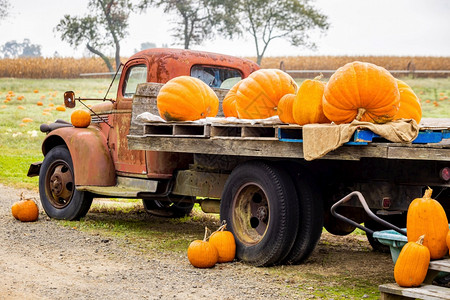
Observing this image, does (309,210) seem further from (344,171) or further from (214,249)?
(214,249)

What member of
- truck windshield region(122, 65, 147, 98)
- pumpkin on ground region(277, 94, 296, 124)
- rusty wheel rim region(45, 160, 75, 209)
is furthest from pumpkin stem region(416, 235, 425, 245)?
rusty wheel rim region(45, 160, 75, 209)

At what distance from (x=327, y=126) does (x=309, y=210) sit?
1.05 meters

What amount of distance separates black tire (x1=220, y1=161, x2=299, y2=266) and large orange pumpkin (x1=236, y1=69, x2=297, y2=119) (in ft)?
1.65

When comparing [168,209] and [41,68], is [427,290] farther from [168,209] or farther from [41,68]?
[41,68]

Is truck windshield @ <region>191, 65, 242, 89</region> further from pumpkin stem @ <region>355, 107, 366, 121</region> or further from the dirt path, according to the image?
pumpkin stem @ <region>355, 107, 366, 121</region>

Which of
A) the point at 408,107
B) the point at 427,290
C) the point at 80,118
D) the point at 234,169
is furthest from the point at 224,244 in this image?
the point at 80,118

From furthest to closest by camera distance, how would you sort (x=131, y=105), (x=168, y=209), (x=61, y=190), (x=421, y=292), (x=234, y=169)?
(x=168, y=209)
(x=61, y=190)
(x=131, y=105)
(x=234, y=169)
(x=421, y=292)

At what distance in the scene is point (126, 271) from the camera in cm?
604

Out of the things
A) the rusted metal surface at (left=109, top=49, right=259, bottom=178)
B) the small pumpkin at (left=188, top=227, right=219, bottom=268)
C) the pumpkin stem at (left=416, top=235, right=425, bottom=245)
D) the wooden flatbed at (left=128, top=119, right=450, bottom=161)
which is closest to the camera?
the pumpkin stem at (left=416, top=235, right=425, bottom=245)

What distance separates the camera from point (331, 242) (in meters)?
7.96

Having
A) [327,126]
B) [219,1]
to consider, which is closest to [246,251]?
[327,126]

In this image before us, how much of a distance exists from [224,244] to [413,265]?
7.17 feet

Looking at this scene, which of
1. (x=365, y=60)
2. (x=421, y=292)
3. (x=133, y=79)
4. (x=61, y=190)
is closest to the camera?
(x=421, y=292)

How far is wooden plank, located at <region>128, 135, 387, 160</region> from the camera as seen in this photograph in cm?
518
